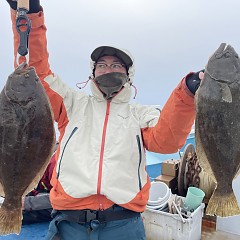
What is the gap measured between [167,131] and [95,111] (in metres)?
0.76

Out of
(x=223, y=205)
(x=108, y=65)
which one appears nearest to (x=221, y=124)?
(x=223, y=205)

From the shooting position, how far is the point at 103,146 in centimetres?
285

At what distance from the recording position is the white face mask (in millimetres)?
3053

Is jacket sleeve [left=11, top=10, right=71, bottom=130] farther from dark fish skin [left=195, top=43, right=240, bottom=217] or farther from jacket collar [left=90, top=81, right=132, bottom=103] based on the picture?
dark fish skin [left=195, top=43, right=240, bottom=217]

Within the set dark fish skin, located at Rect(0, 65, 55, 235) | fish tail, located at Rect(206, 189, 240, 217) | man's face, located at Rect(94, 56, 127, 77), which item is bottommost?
fish tail, located at Rect(206, 189, 240, 217)

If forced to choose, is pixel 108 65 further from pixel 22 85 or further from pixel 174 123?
pixel 22 85

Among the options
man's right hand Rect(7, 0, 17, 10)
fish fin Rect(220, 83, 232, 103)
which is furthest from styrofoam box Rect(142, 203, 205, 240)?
man's right hand Rect(7, 0, 17, 10)

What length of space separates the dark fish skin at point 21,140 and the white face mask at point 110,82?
87cm

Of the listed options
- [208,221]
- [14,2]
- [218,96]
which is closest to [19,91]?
[14,2]

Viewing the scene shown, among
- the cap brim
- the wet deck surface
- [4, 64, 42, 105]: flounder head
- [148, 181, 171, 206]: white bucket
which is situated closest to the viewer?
[4, 64, 42, 105]: flounder head

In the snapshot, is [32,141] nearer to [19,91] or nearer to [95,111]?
[19,91]

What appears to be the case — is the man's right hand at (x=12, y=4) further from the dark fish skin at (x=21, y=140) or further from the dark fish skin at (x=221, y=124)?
the dark fish skin at (x=221, y=124)

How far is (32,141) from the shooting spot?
7.32ft

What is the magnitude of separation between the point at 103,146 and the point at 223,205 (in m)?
1.13
